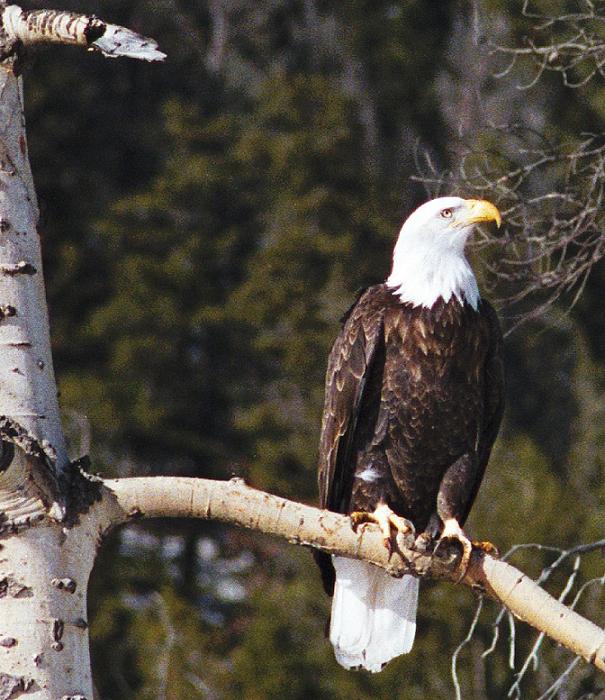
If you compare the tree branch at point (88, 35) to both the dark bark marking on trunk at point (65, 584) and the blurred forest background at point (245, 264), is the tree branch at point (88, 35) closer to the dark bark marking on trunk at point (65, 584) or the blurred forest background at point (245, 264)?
the dark bark marking on trunk at point (65, 584)

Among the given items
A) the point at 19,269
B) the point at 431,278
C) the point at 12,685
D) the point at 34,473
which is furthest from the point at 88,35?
the point at 431,278

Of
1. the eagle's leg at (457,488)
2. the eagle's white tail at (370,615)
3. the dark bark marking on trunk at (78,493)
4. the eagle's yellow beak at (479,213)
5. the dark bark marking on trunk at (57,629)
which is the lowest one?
the eagle's white tail at (370,615)

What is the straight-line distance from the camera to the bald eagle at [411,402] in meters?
4.93

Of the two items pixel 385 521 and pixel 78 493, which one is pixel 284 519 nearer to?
pixel 78 493

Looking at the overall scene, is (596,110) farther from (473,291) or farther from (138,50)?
(138,50)

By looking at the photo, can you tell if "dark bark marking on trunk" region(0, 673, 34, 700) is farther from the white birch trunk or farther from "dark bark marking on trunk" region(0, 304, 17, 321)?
"dark bark marking on trunk" region(0, 304, 17, 321)

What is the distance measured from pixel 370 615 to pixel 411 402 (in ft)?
2.21

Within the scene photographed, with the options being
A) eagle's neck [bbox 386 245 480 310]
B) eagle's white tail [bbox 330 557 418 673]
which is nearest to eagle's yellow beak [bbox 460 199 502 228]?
eagle's neck [bbox 386 245 480 310]

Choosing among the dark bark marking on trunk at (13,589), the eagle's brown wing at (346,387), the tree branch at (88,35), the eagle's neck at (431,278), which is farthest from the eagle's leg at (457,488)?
the tree branch at (88,35)

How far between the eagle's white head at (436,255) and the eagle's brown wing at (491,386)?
68mm

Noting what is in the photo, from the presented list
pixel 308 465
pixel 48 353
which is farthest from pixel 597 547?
pixel 308 465

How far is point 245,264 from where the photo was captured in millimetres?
16484

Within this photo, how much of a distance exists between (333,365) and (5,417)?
1578 mm

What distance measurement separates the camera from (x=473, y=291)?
5121 millimetres
